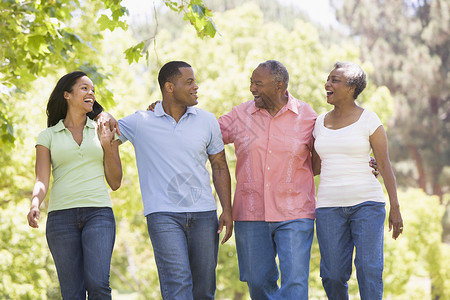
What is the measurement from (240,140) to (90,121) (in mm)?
1341

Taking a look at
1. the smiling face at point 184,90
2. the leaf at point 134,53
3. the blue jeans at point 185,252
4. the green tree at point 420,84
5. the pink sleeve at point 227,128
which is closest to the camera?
the blue jeans at point 185,252

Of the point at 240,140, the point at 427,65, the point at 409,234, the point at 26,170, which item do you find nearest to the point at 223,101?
the point at 26,170

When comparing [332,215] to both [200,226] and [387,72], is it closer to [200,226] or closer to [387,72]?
[200,226]

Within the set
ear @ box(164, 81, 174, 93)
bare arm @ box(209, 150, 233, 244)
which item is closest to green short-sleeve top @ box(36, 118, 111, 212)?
ear @ box(164, 81, 174, 93)

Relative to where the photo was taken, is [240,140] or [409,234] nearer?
[240,140]

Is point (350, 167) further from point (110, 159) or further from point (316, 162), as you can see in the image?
point (110, 159)

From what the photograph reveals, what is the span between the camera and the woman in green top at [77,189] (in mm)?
5000

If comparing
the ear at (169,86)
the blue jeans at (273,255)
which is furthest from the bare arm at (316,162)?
the ear at (169,86)

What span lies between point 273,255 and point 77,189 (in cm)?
180

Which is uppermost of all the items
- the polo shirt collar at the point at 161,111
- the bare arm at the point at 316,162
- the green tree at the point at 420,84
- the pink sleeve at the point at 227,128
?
the green tree at the point at 420,84

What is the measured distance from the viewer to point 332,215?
552cm

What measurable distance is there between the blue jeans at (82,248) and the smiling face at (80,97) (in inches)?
33.4

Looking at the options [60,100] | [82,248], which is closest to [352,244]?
[82,248]

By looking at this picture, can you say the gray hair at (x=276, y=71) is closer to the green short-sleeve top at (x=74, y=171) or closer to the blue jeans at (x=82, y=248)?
the green short-sleeve top at (x=74, y=171)
